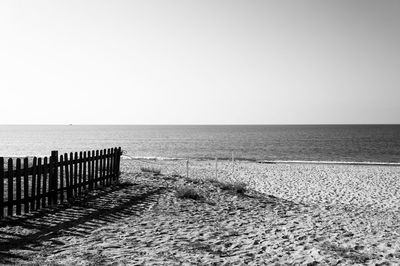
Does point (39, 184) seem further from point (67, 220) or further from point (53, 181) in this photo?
point (67, 220)

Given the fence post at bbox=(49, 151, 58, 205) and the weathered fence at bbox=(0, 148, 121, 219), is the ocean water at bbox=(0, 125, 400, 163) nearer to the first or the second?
the weathered fence at bbox=(0, 148, 121, 219)

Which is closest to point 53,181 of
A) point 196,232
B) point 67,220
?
point 67,220

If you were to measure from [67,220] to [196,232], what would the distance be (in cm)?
325

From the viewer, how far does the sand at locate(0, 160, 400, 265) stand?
6336 mm

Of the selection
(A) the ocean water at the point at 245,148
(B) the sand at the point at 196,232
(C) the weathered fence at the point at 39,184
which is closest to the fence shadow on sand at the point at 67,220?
(B) the sand at the point at 196,232

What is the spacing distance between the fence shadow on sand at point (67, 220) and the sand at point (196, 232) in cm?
2

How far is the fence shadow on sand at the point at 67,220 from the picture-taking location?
22.7ft

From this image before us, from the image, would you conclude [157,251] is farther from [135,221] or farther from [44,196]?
[44,196]

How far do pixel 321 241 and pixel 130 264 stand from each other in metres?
3.83

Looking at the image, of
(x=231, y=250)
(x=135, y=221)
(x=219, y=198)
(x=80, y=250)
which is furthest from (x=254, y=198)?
(x=80, y=250)

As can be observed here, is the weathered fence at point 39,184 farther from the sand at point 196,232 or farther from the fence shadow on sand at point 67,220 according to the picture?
the sand at point 196,232

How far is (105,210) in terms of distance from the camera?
32.7 ft

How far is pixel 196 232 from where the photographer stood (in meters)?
8.02

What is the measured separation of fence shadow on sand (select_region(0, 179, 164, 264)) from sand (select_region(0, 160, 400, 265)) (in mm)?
19
